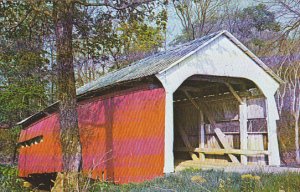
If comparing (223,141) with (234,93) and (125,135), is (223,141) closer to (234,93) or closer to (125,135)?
(234,93)

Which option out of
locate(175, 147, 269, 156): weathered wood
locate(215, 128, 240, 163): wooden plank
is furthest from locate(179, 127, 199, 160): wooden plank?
locate(215, 128, 240, 163): wooden plank

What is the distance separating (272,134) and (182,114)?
14.6 ft

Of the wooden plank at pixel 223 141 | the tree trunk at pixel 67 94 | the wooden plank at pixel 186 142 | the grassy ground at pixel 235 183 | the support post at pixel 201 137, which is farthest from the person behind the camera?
the wooden plank at pixel 186 142

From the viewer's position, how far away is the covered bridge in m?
10.0

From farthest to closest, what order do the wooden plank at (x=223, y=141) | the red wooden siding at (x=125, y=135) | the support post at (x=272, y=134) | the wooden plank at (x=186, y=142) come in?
the wooden plank at (x=186, y=142) < the wooden plank at (x=223, y=141) < the support post at (x=272, y=134) < the red wooden siding at (x=125, y=135)

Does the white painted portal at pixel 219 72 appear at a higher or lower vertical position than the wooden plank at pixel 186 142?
higher

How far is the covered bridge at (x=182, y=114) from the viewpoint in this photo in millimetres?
10008

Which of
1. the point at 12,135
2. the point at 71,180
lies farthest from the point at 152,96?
the point at 12,135

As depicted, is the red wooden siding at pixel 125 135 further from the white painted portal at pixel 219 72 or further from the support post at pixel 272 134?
the support post at pixel 272 134

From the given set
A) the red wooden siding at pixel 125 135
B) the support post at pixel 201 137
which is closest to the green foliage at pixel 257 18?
the support post at pixel 201 137

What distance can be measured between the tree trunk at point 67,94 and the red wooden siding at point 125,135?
2.99 feet

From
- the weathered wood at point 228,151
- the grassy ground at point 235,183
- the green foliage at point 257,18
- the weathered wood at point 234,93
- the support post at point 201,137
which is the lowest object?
the grassy ground at point 235,183

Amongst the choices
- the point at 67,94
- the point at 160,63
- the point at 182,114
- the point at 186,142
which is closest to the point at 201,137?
the point at 186,142

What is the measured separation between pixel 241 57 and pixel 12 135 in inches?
587
